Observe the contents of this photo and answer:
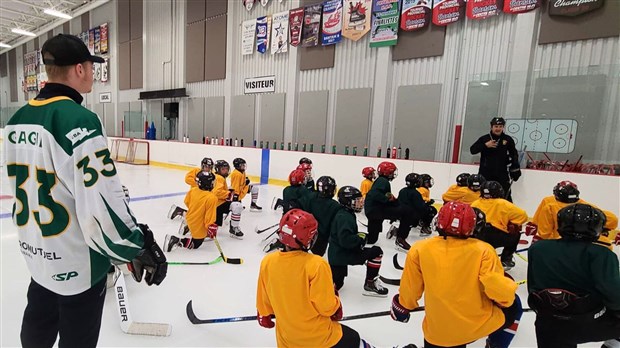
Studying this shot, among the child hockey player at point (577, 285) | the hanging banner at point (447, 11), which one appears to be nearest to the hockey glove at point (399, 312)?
the child hockey player at point (577, 285)

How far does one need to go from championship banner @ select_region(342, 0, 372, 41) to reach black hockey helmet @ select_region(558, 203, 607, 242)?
6.89 metres

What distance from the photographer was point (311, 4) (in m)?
8.46

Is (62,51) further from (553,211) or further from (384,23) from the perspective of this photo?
(384,23)

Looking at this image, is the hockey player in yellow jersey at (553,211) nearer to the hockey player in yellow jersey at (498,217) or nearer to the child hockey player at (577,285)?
the hockey player in yellow jersey at (498,217)

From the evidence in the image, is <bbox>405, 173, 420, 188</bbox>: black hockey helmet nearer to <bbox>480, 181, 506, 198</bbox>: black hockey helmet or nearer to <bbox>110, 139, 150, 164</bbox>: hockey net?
<bbox>480, 181, 506, 198</bbox>: black hockey helmet

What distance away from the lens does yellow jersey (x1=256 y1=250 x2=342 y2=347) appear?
134cm

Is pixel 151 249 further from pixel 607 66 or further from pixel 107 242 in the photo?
pixel 607 66

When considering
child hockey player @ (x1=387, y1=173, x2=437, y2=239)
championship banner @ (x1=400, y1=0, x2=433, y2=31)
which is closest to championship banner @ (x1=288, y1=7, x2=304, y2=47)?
championship banner @ (x1=400, y1=0, x2=433, y2=31)

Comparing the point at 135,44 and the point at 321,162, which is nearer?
the point at 321,162

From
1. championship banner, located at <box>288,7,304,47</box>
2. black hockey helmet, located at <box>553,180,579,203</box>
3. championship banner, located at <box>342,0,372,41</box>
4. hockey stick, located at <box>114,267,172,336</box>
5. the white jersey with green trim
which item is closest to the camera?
the white jersey with green trim

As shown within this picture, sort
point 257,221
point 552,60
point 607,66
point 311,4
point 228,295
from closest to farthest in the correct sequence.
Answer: point 228,295
point 257,221
point 607,66
point 552,60
point 311,4

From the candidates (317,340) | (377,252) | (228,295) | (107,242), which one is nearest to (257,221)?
(228,295)

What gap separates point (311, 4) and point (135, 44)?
28.0ft

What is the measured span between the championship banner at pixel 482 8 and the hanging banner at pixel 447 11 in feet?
0.48
